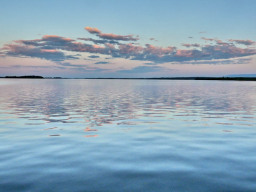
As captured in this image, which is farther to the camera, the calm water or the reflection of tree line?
the reflection of tree line

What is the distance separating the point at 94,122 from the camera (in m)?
20.9

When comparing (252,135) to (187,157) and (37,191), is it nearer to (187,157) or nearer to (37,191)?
(187,157)

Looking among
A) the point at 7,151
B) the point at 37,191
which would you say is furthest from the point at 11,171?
the point at 7,151

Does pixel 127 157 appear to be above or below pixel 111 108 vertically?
above

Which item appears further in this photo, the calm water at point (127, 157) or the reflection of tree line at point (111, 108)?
the reflection of tree line at point (111, 108)

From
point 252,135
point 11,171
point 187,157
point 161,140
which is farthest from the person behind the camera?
point 252,135

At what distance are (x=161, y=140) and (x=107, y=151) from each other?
3770 mm

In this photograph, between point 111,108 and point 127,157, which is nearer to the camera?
point 127,157

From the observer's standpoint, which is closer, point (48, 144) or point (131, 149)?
point (131, 149)

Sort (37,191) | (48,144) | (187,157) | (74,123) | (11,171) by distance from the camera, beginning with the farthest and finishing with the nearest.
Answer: (74,123) → (48,144) → (187,157) → (11,171) → (37,191)

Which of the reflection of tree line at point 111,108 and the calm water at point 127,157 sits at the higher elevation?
the calm water at point 127,157

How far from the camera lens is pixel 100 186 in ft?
26.3

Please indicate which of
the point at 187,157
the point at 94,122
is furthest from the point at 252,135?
the point at 94,122

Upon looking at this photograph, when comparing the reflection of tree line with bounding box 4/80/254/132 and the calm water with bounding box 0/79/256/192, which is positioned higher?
the calm water with bounding box 0/79/256/192
